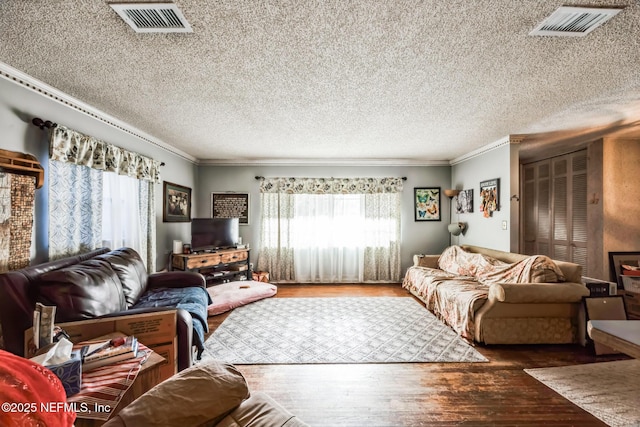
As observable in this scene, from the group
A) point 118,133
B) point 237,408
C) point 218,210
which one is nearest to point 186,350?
point 237,408

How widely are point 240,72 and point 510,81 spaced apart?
2.17 metres

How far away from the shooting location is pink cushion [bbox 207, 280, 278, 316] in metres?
3.83

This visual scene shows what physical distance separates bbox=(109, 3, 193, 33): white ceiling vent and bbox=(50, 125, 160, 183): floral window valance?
156cm

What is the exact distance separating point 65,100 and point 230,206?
10.6 ft

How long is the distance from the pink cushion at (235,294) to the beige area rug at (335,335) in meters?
0.13

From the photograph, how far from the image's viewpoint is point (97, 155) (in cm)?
296

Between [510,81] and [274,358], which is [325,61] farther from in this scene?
[274,358]

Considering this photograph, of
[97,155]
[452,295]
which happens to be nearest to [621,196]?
[452,295]

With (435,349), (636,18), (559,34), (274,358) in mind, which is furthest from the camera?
(435,349)

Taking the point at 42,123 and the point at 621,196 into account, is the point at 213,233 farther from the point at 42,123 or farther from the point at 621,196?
the point at 621,196

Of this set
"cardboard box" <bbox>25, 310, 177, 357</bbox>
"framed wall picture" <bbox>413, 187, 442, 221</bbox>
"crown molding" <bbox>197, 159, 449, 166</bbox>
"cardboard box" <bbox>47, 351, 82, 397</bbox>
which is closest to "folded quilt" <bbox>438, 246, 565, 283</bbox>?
"framed wall picture" <bbox>413, 187, 442, 221</bbox>

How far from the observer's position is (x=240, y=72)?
2.15m

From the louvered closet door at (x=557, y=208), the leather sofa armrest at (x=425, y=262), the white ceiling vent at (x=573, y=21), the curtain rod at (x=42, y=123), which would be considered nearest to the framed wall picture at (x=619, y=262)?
the louvered closet door at (x=557, y=208)

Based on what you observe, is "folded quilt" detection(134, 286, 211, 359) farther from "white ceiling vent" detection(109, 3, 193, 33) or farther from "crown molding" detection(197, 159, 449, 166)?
"crown molding" detection(197, 159, 449, 166)
